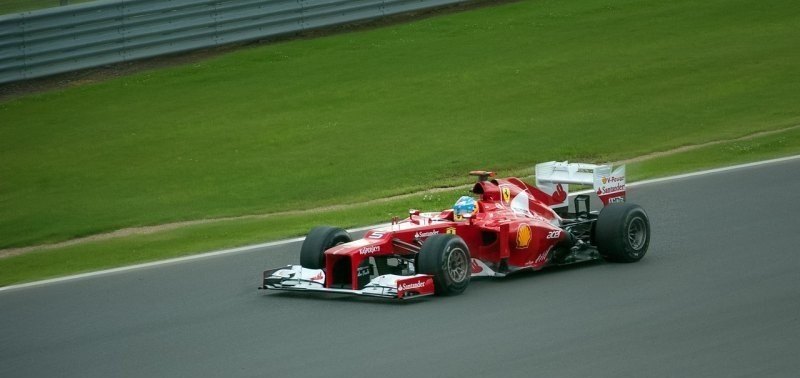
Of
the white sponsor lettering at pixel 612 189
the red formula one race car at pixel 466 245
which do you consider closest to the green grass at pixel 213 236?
the red formula one race car at pixel 466 245

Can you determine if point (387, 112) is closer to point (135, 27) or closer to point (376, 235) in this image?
point (135, 27)

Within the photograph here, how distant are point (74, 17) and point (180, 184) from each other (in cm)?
620

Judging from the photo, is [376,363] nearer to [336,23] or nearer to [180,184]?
[180,184]

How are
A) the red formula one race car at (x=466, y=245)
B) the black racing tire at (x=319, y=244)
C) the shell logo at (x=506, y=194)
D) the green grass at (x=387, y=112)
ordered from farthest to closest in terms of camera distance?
the green grass at (x=387, y=112)
the shell logo at (x=506, y=194)
the black racing tire at (x=319, y=244)
the red formula one race car at (x=466, y=245)

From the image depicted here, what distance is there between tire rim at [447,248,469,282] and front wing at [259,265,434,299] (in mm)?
265

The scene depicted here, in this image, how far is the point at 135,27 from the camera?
24359mm

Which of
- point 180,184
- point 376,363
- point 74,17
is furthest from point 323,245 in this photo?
point 74,17

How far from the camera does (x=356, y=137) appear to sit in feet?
70.4

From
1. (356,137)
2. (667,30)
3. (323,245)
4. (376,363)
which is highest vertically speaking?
(667,30)

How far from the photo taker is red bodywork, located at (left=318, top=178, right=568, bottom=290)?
1152 cm

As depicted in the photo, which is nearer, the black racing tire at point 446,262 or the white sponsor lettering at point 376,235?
the black racing tire at point 446,262

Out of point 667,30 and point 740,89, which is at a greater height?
point 667,30

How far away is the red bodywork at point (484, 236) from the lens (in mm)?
11523

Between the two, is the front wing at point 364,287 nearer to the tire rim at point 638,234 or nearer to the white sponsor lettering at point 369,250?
the white sponsor lettering at point 369,250
